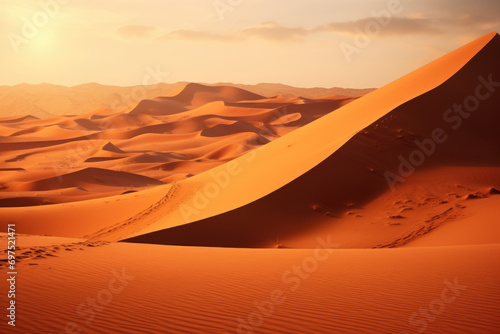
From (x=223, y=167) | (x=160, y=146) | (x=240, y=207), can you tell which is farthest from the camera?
(x=160, y=146)

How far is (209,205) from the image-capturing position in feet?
58.6

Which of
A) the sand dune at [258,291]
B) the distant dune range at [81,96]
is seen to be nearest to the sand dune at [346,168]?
the sand dune at [258,291]

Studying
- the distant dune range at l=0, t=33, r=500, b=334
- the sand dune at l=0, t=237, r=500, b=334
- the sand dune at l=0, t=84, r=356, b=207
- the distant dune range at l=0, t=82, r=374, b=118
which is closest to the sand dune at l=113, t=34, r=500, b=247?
the distant dune range at l=0, t=33, r=500, b=334

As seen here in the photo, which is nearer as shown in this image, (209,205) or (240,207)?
(240,207)

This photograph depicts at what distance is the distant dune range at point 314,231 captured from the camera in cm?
625

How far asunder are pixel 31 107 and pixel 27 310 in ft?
425

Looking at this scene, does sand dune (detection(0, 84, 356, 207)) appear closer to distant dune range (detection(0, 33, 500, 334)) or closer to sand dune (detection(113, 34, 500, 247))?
distant dune range (detection(0, 33, 500, 334))

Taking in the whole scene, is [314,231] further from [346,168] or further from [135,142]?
[135,142]

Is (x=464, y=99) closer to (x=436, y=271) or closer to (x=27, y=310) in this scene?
(x=436, y=271)

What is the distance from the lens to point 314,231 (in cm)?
1405

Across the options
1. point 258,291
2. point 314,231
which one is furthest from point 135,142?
point 258,291

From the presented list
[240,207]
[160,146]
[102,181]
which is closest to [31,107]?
[160,146]

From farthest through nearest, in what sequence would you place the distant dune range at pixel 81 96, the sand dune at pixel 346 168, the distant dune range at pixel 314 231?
the distant dune range at pixel 81 96 < the sand dune at pixel 346 168 < the distant dune range at pixel 314 231

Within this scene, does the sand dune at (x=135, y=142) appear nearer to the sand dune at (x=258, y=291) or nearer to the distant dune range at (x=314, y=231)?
the distant dune range at (x=314, y=231)
